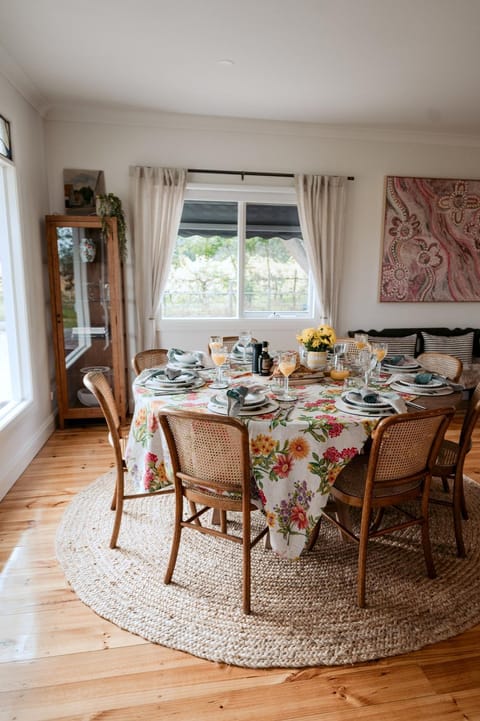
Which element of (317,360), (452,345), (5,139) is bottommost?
(452,345)

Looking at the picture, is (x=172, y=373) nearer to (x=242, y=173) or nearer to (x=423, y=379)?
(x=423, y=379)

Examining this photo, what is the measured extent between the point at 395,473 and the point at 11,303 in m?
2.80

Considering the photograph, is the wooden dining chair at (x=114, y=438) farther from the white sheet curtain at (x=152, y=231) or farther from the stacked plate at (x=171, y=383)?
the white sheet curtain at (x=152, y=231)

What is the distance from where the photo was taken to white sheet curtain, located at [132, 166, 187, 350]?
13.4 ft

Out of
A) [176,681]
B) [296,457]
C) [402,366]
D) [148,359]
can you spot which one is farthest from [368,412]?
[148,359]

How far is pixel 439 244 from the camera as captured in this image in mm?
4621

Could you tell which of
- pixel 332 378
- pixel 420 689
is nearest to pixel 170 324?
pixel 332 378

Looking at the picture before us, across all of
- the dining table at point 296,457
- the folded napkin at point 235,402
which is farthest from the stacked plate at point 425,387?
the folded napkin at point 235,402

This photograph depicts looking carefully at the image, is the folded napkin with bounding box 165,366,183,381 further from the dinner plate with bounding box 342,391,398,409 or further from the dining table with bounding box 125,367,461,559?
the dinner plate with bounding box 342,391,398,409

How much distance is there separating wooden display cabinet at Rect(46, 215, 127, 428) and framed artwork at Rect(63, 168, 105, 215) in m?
0.28

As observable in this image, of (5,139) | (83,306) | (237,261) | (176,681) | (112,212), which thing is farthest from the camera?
(237,261)

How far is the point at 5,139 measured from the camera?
3076 millimetres

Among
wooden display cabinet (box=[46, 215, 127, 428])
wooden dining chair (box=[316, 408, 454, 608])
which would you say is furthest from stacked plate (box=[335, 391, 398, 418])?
wooden display cabinet (box=[46, 215, 127, 428])

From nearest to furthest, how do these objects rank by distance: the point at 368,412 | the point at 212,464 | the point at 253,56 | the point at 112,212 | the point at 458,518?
the point at 212,464 < the point at 368,412 < the point at 458,518 < the point at 253,56 < the point at 112,212
